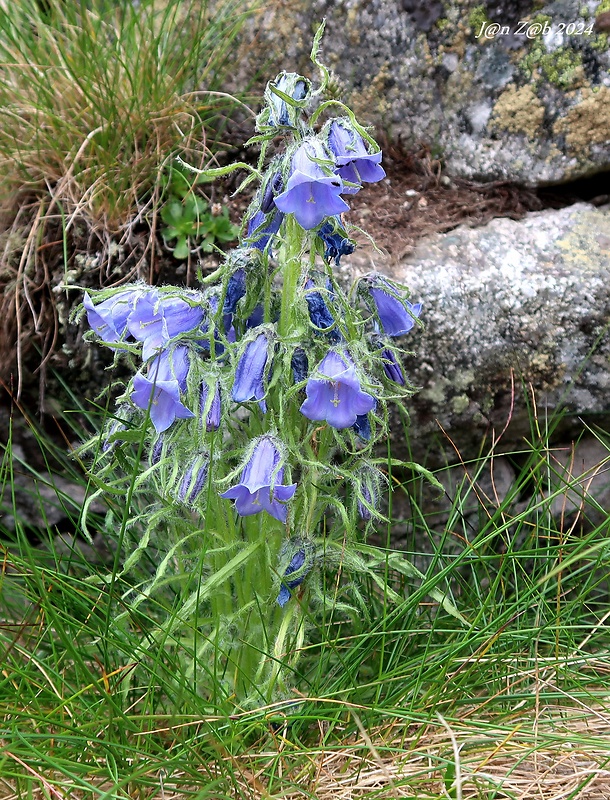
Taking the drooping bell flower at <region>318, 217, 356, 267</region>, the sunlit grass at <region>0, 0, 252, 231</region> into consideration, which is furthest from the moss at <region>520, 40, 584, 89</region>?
the drooping bell flower at <region>318, 217, 356, 267</region>

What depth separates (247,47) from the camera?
2.79 metres

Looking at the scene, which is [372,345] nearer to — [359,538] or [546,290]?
[359,538]

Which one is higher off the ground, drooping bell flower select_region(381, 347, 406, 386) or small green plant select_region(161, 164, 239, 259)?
small green plant select_region(161, 164, 239, 259)

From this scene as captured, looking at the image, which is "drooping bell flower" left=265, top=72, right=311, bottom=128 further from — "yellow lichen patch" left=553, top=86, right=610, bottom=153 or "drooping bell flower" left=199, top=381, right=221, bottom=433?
"yellow lichen patch" left=553, top=86, right=610, bottom=153

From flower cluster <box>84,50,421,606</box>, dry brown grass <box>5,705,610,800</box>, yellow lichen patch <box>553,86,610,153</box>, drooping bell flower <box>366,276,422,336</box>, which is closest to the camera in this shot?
dry brown grass <box>5,705,610,800</box>

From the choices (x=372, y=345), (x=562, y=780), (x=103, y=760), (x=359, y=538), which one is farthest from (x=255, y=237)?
(x=562, y=780)

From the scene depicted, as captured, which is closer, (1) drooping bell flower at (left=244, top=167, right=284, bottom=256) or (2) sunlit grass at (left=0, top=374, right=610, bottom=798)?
(2) sunlit grass at (left=0, top=374, right=610, bottom=798)

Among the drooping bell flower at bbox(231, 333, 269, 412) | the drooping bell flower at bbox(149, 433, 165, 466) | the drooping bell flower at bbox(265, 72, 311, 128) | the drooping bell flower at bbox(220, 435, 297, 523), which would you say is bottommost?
the drooping bell flower at bbox(149, 433, 165, 466)

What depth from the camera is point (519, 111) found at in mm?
2654

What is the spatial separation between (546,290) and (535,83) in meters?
0.75

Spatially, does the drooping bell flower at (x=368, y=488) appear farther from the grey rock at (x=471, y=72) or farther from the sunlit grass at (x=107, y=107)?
the grey rock at (x=471, y=72)

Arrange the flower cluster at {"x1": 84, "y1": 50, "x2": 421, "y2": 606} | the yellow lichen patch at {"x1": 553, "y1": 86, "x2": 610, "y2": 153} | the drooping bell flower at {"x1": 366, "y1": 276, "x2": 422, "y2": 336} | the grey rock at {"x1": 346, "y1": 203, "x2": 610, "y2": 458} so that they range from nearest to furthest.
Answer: the flower cluster at {"x1": 84, "y1": 50, "x2": 421, "y2": 606} → the drooping bell flower at {"x1": 366, "y1": 276, "x2": 422, "y2": 336} → the grey rock at {"x1": 346, "y1": 203, "x2": 610, "y2": 458} → the yellow lichen patch at {"x1": 553, "y1": 86, "x2": 610, "y2": 153}

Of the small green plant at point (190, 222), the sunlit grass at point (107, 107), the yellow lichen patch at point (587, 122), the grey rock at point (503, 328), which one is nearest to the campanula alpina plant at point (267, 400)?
the grey rock at point (503, 328)

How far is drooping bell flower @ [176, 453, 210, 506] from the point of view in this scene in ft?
5.55
